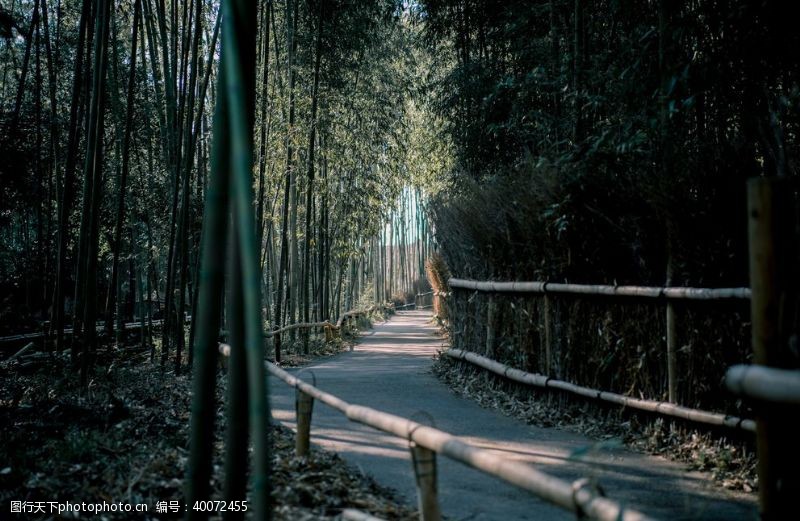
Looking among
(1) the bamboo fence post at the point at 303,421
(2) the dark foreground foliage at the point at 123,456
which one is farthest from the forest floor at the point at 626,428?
(1) the bamboo fence post at the point at 303,421

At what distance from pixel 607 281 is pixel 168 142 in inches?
305

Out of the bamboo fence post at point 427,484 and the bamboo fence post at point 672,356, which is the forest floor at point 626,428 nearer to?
the bamboo fence post at point 672,356

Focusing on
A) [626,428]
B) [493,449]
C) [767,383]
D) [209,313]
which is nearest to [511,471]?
[767,383]

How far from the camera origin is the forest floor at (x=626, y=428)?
4.25 metres

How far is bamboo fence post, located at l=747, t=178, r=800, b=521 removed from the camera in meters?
1.79

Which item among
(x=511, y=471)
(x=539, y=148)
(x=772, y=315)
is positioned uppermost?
(x=539, y=148)

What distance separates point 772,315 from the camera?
1.86m

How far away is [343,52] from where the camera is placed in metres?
12.9

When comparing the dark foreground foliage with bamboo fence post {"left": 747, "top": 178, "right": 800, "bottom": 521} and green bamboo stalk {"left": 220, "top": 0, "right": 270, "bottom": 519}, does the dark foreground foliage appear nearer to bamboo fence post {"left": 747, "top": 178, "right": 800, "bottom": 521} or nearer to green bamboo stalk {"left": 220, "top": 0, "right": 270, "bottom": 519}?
green bamboo stalk {"left": 220, "top": 0, "right": 270, "bottom": 519}

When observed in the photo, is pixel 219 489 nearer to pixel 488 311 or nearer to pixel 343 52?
pixel 488 311

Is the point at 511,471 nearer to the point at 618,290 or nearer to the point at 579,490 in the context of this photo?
the point at 579,490

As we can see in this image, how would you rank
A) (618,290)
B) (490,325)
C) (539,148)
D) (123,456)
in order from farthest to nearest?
(539,148)
(490,325)
(618,290)
(123,456)

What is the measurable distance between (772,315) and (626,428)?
3579 millimetres

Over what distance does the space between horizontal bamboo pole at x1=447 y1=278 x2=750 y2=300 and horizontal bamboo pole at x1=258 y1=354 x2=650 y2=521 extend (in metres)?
2.42
